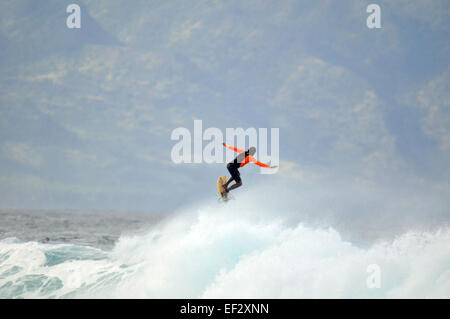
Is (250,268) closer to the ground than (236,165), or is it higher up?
closer to the ground

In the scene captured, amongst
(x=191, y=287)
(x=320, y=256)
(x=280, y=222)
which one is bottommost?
(x=191, y=287)

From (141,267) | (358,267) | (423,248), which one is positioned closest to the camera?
(358,267)

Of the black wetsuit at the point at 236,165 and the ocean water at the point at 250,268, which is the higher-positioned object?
the black wetsuit at the point at 236,165

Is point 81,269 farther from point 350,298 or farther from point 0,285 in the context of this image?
point 350,298

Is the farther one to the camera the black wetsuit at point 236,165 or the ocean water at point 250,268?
the black wetsuit at point 236,165

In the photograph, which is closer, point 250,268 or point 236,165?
point 250,268

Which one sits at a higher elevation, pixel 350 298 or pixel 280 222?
pixel 280 222

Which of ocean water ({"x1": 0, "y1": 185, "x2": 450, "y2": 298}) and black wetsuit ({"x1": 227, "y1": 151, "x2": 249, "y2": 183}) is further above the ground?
black wetsuit ({"x1": 227, "y1": 151, "x2": 249, "y2": 183})

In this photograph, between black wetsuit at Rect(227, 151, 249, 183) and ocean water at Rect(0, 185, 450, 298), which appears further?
black wetsuit at Rect(227, 151, 249, 183)

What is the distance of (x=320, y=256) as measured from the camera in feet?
40.3

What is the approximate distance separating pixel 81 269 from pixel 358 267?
353 inches
